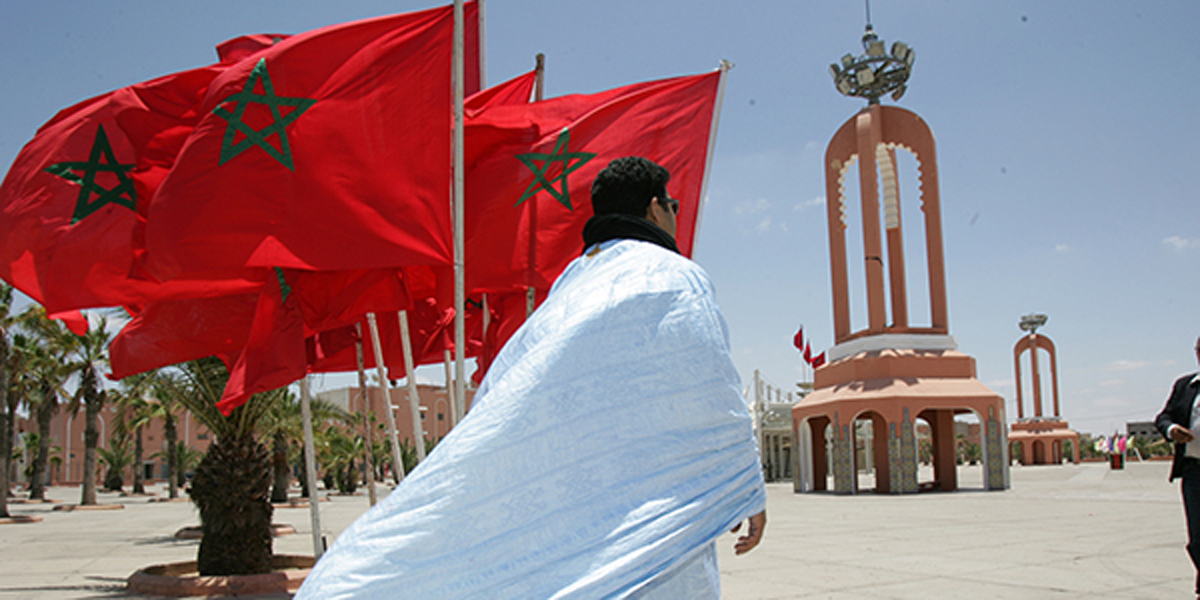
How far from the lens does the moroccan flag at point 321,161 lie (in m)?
5.72

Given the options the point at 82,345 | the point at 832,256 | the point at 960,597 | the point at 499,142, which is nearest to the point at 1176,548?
the point at 960,597

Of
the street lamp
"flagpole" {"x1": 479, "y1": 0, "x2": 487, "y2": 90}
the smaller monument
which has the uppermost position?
the street lamp

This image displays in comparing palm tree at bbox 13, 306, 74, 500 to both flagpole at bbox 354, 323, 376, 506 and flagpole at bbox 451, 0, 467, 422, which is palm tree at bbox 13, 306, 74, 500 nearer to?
flagpole at bbox 354, 323, 376, 506

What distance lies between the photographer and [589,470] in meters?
2.01

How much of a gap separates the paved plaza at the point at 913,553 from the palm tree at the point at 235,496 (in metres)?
1.00

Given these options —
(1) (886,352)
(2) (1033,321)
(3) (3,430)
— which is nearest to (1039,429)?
(2) (1033,321)

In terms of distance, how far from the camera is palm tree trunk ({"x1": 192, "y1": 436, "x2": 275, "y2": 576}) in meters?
9.75

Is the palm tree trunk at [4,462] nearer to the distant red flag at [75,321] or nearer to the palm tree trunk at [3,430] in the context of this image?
the palm tree trunk at [3,430]

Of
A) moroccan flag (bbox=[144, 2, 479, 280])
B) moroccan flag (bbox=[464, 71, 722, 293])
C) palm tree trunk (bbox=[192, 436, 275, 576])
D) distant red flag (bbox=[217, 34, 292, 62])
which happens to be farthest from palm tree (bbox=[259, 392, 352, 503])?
moroccan flag (bbox=[144, 2, 479, 280])

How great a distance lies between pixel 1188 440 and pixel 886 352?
21867mm

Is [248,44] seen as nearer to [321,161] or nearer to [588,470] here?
[321,161]

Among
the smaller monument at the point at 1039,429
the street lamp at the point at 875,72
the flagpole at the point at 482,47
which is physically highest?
the street lamp at the point at 875,72

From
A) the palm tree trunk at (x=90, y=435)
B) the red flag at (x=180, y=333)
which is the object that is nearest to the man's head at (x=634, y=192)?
the red flag at (x=180, y=333)

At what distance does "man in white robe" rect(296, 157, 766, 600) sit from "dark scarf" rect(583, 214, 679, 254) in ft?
0.52
